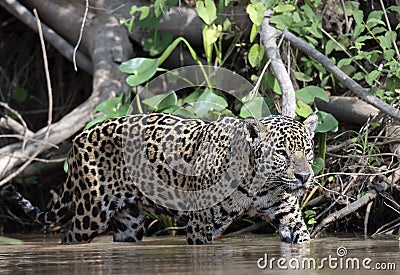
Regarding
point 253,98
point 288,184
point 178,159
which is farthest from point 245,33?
point 288,184

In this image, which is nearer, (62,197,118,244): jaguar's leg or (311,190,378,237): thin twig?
(62,197,118,244): jaguar's leg

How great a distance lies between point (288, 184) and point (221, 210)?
0.55 meters

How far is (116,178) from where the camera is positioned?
6.89m

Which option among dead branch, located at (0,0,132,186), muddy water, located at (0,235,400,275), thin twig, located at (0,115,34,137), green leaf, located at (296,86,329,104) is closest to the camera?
muddy water, located at (0,235,400,275)

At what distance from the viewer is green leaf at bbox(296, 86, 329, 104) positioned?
289 inches

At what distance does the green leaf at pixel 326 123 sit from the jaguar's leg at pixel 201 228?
1411 mm

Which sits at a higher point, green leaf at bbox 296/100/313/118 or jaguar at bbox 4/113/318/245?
green leaf at bbox 296/100/313/118

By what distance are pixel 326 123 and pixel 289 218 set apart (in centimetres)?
120

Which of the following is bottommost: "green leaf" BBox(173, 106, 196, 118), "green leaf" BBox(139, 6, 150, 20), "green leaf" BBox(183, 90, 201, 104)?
"green leaf" BBox(173, 106, 196, 118)

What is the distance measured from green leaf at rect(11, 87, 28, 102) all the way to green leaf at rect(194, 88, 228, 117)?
329 centimetres

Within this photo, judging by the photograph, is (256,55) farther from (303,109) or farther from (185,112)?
(185,112)

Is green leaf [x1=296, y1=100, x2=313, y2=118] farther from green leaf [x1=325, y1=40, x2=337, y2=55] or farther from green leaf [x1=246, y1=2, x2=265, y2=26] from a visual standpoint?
green leaf [x1=246, y1=2, x2=265, y2=26]

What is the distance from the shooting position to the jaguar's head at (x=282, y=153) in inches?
236
